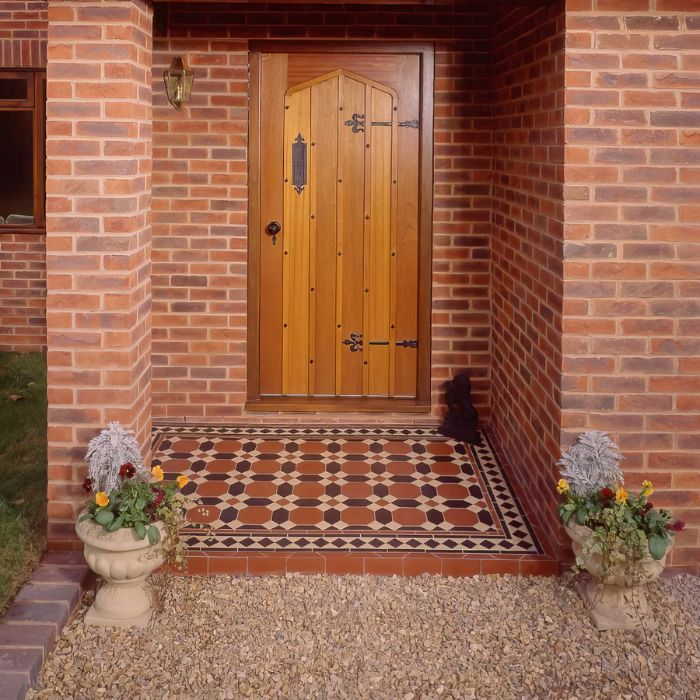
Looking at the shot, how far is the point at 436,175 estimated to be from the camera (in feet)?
19.8

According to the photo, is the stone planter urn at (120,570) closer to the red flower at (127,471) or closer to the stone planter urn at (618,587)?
the red flower at (127,471)

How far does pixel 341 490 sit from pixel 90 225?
1.87 metres

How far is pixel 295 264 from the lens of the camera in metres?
6.14

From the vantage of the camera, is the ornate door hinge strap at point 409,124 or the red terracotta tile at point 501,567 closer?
the red terracotta tile at point 501,567

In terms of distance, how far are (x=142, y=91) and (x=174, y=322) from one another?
2185 mm

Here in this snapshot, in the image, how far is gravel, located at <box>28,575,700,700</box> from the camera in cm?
331

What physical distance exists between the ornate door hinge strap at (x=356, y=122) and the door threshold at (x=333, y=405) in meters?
1.66

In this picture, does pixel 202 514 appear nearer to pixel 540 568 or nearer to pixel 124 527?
pixel 124 527

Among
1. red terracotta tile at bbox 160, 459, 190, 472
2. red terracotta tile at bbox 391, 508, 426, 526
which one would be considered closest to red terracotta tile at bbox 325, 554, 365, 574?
red terracotta tile at bbox 391, 508, 426, 526

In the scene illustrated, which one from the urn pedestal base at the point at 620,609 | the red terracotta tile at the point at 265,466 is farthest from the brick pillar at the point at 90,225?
the urn pedestal base at the point at 620,609

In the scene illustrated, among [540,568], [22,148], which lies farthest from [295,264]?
[22,148]

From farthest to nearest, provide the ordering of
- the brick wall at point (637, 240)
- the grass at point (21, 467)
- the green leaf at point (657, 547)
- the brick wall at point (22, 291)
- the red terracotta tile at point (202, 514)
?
the brick wall at point (22, 291) → the red terracotta tile at point (202, 514) → the grass at point (21, 467) → the brick wall at point (637, 240) → the green leaf at point (657, 547)

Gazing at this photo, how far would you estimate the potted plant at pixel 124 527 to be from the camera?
12.0 feet

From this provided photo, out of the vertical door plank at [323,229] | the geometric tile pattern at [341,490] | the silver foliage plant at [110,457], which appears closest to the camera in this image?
the silver foliage plant at [110,457]
